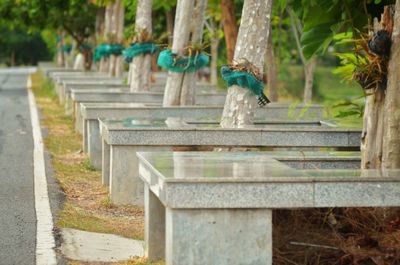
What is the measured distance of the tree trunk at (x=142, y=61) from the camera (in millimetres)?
22562

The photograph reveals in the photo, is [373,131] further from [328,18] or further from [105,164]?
[105,164]

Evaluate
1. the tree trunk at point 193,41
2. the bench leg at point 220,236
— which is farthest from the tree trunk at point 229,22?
the bench leg at point 220,236

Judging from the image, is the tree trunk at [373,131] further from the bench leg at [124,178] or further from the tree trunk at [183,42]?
the tree trunk at [183,42]

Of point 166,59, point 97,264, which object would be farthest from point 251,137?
point 166,59

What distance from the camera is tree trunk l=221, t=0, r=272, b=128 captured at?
41.2 feet

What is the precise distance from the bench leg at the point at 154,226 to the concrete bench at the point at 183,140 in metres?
3.12

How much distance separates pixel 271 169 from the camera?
8594 millimetres

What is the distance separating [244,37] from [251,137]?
1.25 metres

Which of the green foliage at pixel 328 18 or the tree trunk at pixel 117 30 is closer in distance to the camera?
the green foliage at pixel 328 18

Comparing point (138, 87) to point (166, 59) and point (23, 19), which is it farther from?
point (23, 19)

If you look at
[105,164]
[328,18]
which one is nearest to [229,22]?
[105,164]

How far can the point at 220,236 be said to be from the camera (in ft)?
25.7

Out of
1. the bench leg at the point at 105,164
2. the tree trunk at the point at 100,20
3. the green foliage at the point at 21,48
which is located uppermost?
the tree trunk at the point at 100,20

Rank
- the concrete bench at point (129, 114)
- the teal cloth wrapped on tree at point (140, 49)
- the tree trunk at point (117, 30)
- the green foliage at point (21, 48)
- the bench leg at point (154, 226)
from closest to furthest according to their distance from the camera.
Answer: the bench leg at point (154, 226), the concrete bench at point (129, 114), the teal cloth wrapped on tree at point (140, 49), the tree trunk at point (117, 30), the green foliage at point (21, 48)
